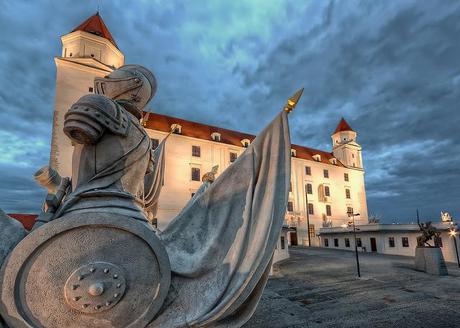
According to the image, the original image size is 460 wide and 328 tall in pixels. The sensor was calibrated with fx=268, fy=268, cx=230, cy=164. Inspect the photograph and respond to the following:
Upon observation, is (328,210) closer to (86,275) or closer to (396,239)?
(396,239)

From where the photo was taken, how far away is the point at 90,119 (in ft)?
6.72

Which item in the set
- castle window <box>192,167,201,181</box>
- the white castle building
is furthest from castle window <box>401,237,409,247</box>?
castle window <box>192,167,201,181</box>

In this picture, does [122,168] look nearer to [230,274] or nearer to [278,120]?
[230,274]

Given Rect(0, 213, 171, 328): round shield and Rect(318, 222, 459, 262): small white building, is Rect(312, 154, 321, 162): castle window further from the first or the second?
Rect(0, 213, 171, 328): round shield

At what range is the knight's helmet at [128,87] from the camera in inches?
103

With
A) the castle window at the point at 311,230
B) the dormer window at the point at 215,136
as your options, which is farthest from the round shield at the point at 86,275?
the castle window at the point at 311,230

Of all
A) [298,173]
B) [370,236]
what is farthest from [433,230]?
[298,173]

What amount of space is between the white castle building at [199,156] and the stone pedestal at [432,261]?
8.47 m

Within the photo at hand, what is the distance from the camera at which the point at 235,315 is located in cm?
198

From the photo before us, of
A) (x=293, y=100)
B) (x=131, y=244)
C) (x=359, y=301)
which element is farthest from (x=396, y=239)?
(x=131, y=244)

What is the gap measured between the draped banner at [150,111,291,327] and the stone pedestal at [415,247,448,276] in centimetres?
1489

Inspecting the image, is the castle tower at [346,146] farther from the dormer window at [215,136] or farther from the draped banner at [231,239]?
the draped banner at [231,239]

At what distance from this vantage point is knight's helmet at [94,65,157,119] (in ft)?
8.55

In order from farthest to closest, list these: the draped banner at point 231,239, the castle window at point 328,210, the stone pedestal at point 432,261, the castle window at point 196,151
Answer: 1. the castle window at point 328,210
2. the castle window at point 196,151
3. the stone pedestal at point 432,261
4. the draped banner at point 231,239
